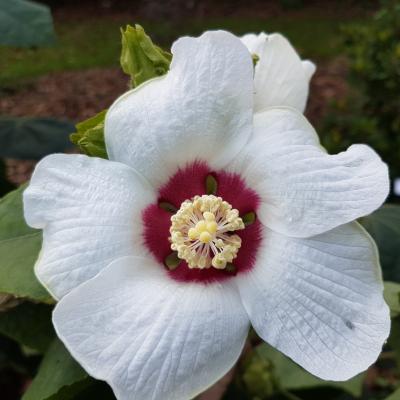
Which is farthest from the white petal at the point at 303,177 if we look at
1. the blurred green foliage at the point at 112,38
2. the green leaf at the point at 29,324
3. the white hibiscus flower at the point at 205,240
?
the blurred green foliage at the point at 112,38

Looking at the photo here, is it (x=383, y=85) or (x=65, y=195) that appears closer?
(x=65, y=195)

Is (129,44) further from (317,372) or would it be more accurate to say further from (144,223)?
(317,372)

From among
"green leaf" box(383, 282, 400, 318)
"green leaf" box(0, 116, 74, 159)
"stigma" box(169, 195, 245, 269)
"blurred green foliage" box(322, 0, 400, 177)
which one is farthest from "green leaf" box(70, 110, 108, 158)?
"blurred green foliage" box(322, 0, 400, 177)

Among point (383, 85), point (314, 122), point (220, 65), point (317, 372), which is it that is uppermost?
point (220, 65)

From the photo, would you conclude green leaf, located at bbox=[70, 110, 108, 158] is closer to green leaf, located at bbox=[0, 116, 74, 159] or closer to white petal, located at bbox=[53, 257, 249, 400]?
white petal, located at bbox=[53, 257, 249, 400]

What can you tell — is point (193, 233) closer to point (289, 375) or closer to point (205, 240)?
point (205, 240)

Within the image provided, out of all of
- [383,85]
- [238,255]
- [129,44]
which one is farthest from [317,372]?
[383,85]

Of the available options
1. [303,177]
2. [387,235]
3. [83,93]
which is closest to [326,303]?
[303,177]
